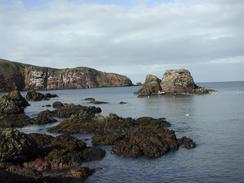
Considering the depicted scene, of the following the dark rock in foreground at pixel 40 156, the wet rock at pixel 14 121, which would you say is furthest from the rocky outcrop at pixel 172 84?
the dark rock in foreground at pixel 40 156

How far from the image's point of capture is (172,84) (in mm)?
179500

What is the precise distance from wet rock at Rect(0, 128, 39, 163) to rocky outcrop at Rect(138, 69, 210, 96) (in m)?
131

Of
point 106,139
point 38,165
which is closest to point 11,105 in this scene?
point 106,139

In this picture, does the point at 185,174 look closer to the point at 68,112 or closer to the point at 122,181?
the point at 122,181

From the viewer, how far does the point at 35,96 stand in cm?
18312

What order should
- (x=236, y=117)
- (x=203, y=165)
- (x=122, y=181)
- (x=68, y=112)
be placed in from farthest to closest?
(x=68, y=112)
(x=236, y=117)
(x=203, y=165)
(x=122, y=181)

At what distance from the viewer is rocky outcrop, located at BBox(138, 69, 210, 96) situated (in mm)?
176375

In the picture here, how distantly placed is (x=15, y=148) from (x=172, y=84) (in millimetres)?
137114

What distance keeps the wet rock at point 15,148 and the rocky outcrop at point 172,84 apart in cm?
13063

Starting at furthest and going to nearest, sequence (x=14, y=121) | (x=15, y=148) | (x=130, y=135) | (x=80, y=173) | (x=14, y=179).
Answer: (x=14, y=121)
(x=130, y=135)
(x=15, y=148)
(x=80, y=173)
(x=14, y=179)

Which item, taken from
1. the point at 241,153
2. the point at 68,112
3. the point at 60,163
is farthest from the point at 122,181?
the point at 68,112

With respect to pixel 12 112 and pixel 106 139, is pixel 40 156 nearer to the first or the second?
pixel 106 139

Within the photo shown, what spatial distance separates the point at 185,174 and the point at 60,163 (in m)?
13.5

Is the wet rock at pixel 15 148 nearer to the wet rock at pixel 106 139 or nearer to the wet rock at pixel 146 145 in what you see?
the wet rock at pixel 146 145
